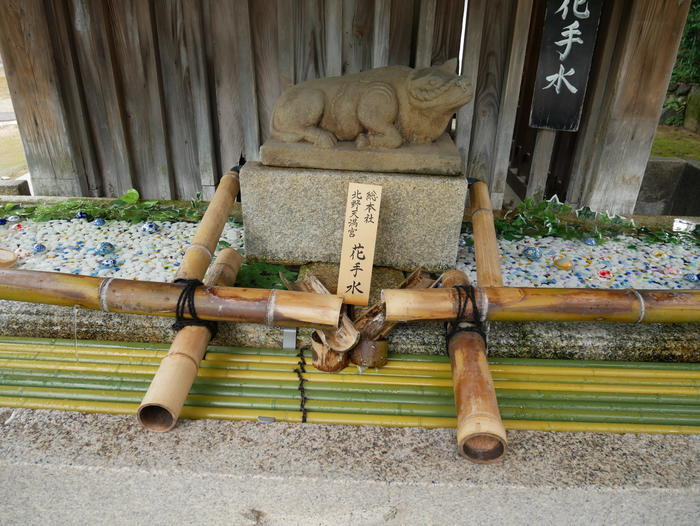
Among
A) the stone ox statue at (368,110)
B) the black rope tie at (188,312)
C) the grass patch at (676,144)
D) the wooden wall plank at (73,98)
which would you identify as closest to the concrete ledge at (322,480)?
the black rope tie at (188,312)

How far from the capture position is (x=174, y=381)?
6.32 ft

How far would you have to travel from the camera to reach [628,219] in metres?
3.82

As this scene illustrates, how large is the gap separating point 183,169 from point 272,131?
1.57 meters

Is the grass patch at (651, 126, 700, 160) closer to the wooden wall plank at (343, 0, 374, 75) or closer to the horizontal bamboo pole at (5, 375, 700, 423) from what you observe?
the wooden wall plank at (343, 0, 374, 75)

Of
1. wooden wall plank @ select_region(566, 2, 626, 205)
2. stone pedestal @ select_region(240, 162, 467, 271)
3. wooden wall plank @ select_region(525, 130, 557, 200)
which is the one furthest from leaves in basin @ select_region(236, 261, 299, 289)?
wooden wall plank @ select_region(566, 2, 626, 205)

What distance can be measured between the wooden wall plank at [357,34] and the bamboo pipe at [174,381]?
2335mm

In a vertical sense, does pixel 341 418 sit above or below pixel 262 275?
below

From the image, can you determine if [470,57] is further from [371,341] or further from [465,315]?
[371,341]

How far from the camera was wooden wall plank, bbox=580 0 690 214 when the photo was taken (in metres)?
3.42

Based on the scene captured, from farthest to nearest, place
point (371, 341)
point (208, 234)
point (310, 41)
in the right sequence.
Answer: point (310, 41) < point (208, 234) < point (371, 341)

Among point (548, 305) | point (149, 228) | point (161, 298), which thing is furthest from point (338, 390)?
point (149, 228)

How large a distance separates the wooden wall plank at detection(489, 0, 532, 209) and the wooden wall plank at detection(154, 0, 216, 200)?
2.20 meters

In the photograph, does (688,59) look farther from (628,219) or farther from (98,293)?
(98,293)

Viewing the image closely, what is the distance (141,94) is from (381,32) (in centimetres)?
188
